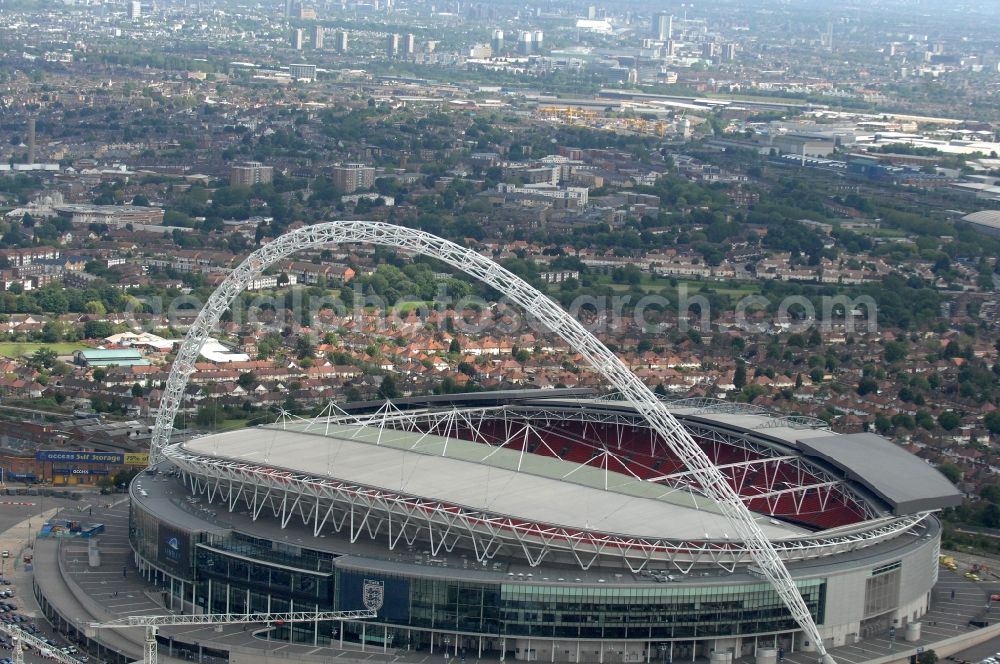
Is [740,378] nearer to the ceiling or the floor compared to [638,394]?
nearer to the floor

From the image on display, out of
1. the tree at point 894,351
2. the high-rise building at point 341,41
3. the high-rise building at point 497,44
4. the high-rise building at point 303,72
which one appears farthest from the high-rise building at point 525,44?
the tree at point 894,351

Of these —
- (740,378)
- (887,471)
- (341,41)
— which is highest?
(887,471)

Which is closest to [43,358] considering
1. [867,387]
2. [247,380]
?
[247,380]

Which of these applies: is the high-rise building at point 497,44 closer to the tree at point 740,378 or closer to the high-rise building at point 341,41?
the high-rise building at point 341,41

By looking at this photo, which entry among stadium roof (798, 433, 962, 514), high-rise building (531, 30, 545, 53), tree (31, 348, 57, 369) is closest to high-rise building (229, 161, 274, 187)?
tree (31, 348, 57, 369)

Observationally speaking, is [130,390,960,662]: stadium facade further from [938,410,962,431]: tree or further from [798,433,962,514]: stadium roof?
[938,410,962,431]: tree

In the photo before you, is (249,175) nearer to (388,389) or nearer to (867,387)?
(388,389)

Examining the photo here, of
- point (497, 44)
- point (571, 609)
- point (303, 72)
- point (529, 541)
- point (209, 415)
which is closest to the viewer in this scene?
point (571, 609)
